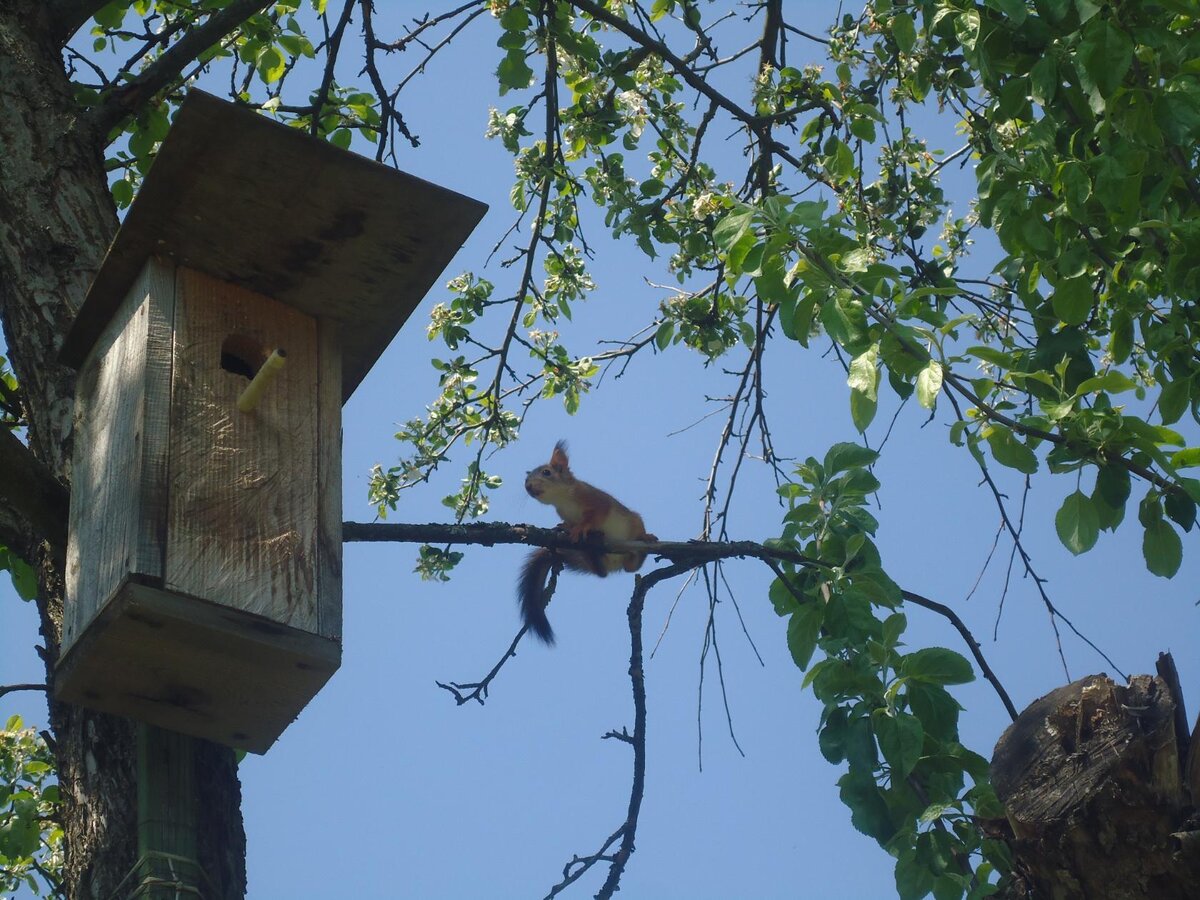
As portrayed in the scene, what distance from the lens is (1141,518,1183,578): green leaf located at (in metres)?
2.53

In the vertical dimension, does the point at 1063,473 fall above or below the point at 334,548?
below

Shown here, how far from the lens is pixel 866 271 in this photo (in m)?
2.39

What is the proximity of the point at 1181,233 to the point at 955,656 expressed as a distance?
3.16ft

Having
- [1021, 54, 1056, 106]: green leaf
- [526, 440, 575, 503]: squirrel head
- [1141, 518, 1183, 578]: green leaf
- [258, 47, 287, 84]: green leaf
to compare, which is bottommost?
[1141, 518, 1183, 578]: green leaf

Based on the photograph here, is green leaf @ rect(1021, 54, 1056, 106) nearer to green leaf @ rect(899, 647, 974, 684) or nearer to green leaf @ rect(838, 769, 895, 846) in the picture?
green leaf @ rect(899, 647, 974, 684)

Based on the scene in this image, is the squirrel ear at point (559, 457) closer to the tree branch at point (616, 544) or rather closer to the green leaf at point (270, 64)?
the green leaf at point (270, 64)

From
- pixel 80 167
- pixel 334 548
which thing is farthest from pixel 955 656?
pixel 80 167

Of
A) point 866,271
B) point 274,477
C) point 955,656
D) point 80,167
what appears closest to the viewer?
point 866,271

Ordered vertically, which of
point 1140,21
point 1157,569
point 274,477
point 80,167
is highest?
point 80,167

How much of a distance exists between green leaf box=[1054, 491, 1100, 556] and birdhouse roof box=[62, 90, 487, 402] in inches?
54.8

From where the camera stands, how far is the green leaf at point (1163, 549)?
2.53 m

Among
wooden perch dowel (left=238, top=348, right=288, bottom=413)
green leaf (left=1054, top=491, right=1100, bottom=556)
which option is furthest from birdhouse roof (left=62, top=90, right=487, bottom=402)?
green leaf (left=1054, top=491, right=1100, bottom=556)

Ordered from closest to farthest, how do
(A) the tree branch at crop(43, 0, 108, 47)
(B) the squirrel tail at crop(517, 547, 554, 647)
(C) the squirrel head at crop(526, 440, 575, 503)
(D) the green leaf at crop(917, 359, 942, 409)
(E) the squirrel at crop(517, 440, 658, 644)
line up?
(D) the green leaf at crop(917, 359, 942, 409), (A) the tree branch at crop(43, 0, 108, 47), (B) the squirrel tail at crop(517, 547, 554, 647), (E) the squirrel at crop(517, 440, 658, 644), (C) the squirrel head at crop(526, 440, 575, 503)

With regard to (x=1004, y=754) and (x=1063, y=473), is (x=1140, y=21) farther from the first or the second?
(x=1004, y=754)
